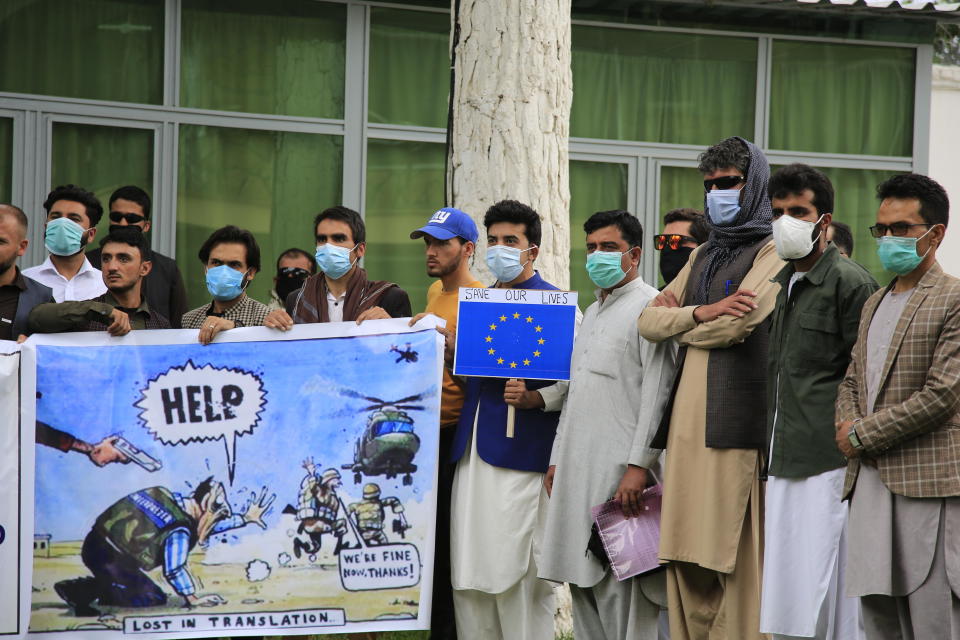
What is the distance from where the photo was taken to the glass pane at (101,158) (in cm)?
948

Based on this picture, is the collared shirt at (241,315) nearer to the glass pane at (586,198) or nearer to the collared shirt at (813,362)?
the collared shirt at (813,362)

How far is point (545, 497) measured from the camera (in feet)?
19.6

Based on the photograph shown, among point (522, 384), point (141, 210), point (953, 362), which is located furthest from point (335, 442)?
point (953, 362)

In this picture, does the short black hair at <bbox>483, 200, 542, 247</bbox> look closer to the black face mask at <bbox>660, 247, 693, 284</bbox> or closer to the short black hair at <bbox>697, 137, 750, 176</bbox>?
the short black hair at <bbox>697, 137, 750, 176</bbox>

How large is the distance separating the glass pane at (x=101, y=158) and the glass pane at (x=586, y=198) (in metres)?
3.31

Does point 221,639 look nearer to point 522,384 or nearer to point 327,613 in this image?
point 327,613

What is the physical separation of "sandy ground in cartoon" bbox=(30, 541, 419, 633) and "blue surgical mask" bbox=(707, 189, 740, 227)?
6.91 feet

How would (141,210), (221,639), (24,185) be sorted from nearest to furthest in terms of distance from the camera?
1. (221,639)
2. (141,210)
3. (24,185)

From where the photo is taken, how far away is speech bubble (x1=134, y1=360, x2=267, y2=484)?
5949 millimetres

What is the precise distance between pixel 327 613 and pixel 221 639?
2.46ft

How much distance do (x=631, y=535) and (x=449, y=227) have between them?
1.67 metres

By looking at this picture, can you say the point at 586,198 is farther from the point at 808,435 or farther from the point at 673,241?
the point at 808,435

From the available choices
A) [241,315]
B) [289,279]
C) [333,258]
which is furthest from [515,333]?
[289,279]

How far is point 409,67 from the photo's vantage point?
10.1 m
